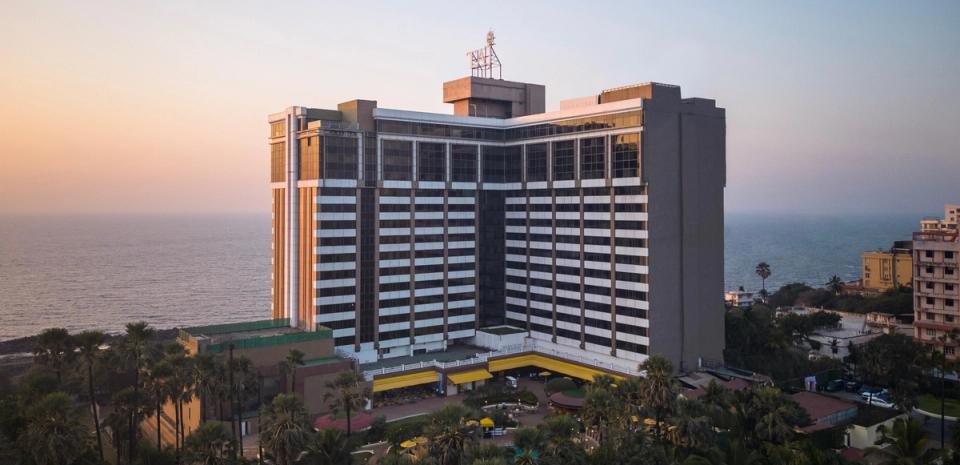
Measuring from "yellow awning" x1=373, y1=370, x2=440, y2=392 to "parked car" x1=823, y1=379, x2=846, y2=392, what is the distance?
153 feet

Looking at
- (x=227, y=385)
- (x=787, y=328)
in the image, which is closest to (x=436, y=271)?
(x=227, y=385)

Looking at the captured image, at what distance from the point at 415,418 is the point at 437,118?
1560 inches

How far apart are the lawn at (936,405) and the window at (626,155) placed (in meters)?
39.6

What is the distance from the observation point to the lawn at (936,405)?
237ft

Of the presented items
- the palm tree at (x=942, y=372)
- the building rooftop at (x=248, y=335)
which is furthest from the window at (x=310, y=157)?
the palm tree at (x=942, y=372)

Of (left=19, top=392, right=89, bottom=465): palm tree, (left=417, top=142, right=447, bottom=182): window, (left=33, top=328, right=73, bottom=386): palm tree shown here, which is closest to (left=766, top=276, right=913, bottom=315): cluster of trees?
(left=417, top=142, right=447, bottom=182): window

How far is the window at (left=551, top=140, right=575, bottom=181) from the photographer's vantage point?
292ft

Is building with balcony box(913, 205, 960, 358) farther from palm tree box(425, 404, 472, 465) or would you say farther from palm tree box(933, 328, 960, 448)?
palm tree box(425, 404, 472, 465)

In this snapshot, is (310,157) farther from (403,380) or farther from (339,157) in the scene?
(403,380)

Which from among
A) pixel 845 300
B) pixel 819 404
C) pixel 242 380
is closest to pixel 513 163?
pixel 819 404

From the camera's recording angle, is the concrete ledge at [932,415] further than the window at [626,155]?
No

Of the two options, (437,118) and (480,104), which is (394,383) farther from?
(480,104)

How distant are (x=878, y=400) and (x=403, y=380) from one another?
52.9m

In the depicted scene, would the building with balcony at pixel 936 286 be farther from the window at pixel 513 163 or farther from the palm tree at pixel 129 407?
the palm tree at pixel 129 407
